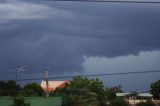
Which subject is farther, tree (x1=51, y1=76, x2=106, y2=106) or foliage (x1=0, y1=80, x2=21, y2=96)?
tree (x1=51, y1=76, x2=106, y2=106)

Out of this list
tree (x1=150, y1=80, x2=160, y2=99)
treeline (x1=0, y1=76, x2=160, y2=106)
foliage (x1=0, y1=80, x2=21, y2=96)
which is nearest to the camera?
treeline (x1=0, y1=76, x2=160, y2=106)

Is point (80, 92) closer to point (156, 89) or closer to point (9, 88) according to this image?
point (9, 88)

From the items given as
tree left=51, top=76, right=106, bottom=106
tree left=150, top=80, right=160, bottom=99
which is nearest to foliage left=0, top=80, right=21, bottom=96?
tree left=51, top=76, right=106, bottom=106

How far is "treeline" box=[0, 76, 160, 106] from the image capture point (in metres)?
78.6

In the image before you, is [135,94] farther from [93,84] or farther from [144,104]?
[144,104]

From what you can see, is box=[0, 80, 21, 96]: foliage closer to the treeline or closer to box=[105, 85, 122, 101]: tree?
the treeline

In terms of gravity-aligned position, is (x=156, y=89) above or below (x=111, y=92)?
above

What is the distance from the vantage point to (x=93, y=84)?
117 metres

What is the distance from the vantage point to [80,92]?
10019 cm

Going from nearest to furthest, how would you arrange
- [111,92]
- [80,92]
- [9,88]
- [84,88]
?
A: 1. [9,88]
2. [80,92]
3. [111,92]
4. [84,88]

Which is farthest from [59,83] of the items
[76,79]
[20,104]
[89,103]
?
[20,104]

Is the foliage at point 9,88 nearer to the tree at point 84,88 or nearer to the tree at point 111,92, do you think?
the tree at point 84,88

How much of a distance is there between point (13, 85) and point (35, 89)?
5559 mm

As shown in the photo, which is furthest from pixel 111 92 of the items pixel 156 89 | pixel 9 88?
pixel 9 88
